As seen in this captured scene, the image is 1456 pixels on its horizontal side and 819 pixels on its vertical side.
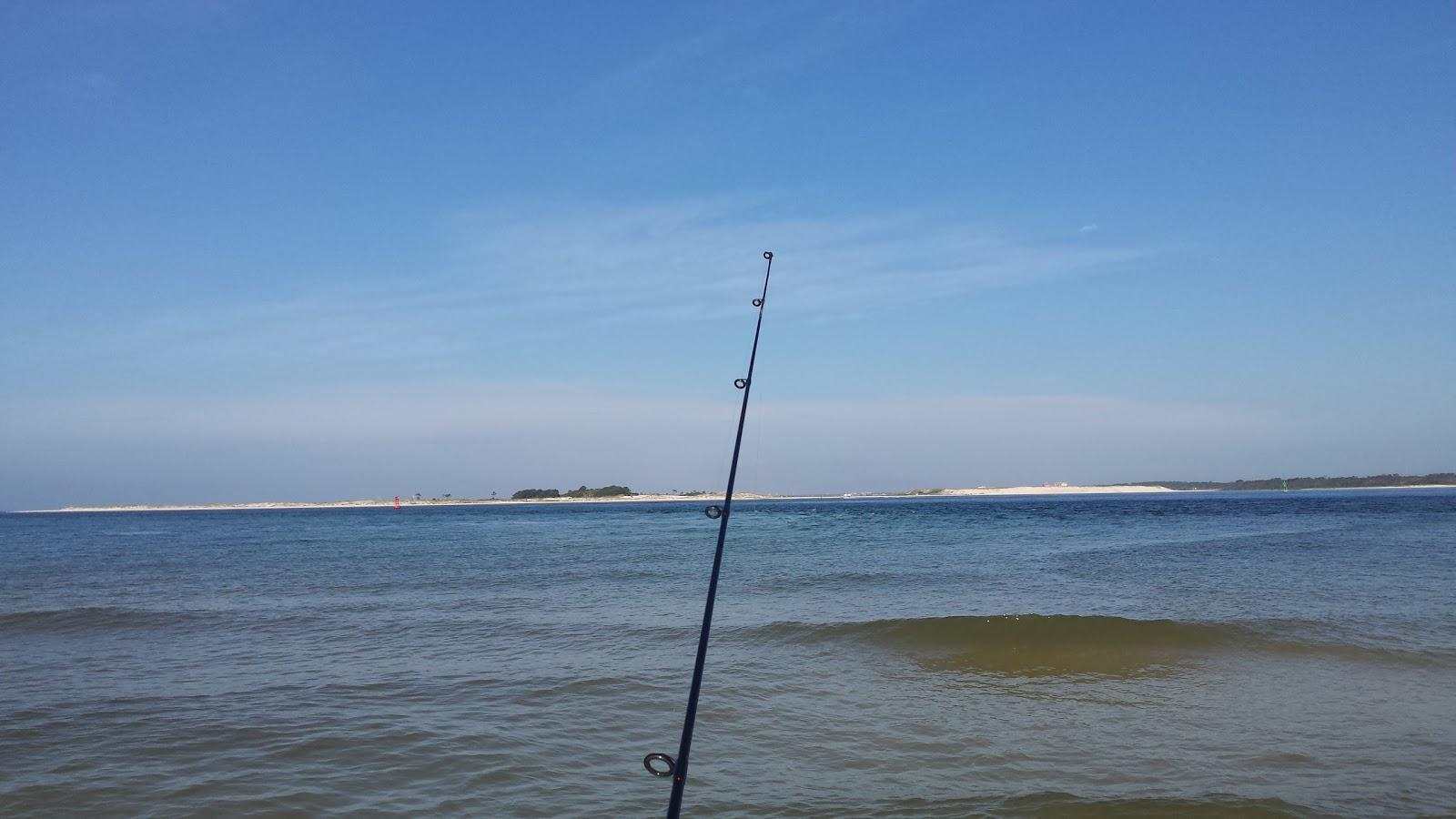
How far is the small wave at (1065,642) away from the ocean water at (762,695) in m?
0.06

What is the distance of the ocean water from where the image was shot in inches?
245

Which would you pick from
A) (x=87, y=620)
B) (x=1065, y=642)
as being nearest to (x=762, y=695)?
(x=1065, y=642)

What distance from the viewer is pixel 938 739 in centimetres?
738

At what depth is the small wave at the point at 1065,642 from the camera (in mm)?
10211

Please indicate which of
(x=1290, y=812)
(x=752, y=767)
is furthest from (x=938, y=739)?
(x=1290, y=812)

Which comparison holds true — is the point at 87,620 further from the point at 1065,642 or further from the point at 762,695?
the point at 1065,642

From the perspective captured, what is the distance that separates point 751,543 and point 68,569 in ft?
67.9

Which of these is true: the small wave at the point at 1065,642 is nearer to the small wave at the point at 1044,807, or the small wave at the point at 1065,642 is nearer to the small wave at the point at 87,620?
the small wave at the point at 1044,807

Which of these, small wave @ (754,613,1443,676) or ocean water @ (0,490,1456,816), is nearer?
ocean water @ (0,490,1456,816)

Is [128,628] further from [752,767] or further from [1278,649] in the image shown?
[1278,649]

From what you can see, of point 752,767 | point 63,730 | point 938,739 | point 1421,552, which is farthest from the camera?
point 1421,552

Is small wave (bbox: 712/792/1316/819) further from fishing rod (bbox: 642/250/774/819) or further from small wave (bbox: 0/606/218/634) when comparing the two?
small wave (bbox: 0/606/218/634)

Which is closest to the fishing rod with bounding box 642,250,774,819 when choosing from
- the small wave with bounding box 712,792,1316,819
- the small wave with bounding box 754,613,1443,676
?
the small wave with bounding box 712,792,1316,819

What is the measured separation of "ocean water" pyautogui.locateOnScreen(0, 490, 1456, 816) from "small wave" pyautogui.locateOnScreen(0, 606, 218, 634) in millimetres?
115
